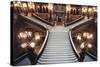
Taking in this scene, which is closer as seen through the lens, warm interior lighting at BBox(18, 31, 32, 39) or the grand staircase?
warm interior lighting at BBox(18, 31, 32, 39)

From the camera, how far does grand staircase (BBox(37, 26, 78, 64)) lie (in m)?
2.38

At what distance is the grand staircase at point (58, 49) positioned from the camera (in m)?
2.38

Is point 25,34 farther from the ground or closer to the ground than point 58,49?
farther from the ground

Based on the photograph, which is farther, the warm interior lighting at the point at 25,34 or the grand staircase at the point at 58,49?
the grand staircase at the point at 58,49

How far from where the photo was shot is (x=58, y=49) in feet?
7.98

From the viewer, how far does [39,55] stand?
2328 mm

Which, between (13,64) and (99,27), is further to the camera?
(99,27)

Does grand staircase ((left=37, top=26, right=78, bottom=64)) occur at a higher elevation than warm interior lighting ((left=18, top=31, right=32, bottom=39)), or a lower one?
lower

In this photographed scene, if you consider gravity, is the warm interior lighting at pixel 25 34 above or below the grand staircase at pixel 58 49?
above

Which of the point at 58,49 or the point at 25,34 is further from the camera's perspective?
the point at 58,49
